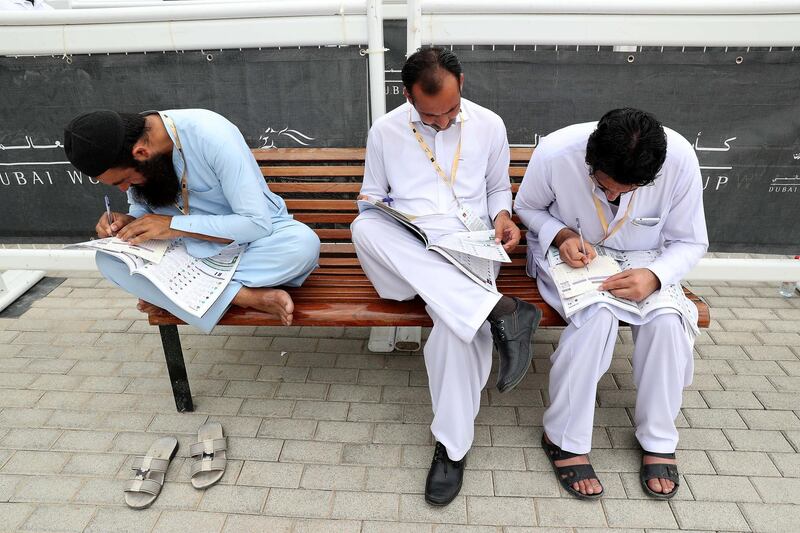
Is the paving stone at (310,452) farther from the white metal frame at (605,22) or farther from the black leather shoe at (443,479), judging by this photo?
the white metal frame at (605,22)

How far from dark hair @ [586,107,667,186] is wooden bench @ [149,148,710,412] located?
0.75m

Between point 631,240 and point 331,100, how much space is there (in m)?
1.99

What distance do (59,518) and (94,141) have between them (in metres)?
1.59

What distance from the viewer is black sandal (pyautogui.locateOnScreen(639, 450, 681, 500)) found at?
2418mm

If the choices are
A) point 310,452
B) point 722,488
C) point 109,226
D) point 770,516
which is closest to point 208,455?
point 310,452

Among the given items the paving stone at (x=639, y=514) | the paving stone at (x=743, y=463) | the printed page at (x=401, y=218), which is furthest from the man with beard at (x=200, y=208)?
the paving stone at (x=743, y=463)

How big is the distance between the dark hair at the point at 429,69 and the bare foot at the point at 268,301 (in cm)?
113

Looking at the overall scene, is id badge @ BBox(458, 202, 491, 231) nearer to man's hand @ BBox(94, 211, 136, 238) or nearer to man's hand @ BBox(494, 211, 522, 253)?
man's hand @ BBox(494, 211, 522, 253)

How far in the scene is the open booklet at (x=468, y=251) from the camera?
2.49 metres

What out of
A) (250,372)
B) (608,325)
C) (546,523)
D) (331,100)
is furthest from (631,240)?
(250,372)

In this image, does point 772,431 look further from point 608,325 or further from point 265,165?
point 265,165

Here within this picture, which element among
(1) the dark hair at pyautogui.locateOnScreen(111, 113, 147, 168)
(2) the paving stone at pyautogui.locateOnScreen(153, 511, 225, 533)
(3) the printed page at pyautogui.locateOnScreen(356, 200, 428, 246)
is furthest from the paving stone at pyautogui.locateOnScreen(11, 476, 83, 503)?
(3) the printed page at pyautogui.locateOnScreen(356, 200, 428, 246)

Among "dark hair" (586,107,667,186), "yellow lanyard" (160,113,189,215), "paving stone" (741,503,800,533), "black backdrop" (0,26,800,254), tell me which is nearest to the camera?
"dark hair" (586,107,667,186)

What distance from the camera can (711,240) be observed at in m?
3.69
